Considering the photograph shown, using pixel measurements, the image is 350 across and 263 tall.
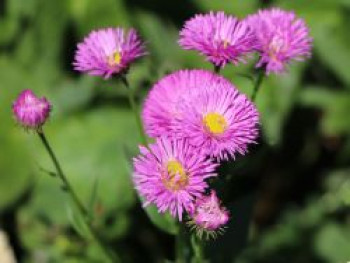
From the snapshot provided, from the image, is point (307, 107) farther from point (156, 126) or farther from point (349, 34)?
point (156, 126)

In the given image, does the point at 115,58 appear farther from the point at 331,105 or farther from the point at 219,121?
the point at 331,105

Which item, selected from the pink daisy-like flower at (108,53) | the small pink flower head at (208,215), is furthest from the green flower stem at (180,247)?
the pink daisy-like flower at (108,53)

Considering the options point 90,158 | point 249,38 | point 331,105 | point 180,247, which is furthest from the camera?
point 331,105

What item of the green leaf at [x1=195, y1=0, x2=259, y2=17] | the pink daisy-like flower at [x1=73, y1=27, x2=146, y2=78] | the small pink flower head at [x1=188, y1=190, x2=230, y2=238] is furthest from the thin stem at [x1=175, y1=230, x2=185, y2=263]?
the green leaf at [x1=195, y1=0, x2=259, y2=17]

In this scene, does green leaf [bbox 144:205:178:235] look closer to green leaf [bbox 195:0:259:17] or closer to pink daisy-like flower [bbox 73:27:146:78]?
pink daisy-like flower [bbox 73:27:146:78]

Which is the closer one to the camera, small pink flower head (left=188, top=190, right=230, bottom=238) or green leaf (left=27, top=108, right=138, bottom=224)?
small pink flower head (left=188, top=190, right=230, bottom=238)

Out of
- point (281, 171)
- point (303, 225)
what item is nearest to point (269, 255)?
point (303, 225)

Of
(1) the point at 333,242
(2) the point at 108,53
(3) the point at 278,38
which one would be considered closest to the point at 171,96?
(2) the point at 108,53

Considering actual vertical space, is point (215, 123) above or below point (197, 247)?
above
